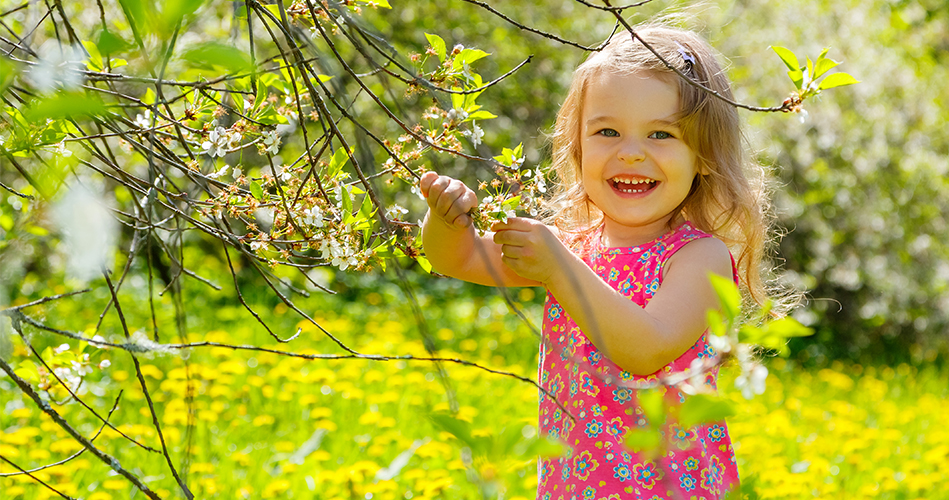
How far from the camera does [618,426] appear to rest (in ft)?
4.77

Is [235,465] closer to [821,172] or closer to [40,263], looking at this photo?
[40,263]

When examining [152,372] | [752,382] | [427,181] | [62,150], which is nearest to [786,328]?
[752,382]

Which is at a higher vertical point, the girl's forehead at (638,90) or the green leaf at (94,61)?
the green leaf at (94,61)

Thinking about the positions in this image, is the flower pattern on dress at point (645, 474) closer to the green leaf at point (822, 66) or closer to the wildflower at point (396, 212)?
the wildflower at point (396, 212)

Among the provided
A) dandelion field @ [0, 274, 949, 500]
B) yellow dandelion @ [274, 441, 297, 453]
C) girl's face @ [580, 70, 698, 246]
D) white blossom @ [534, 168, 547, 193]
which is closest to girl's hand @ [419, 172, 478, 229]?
white blossom @ [534, 168, 547, 193]

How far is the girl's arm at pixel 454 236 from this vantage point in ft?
3.94

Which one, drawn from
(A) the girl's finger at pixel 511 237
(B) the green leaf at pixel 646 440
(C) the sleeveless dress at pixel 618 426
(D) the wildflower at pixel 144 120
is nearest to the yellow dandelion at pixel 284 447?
(C) the sleeveless dress at pixel 618 426

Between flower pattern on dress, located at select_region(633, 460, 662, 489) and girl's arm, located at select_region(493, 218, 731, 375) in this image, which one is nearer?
girl's arm, located at select_region(493, 218, 731, 375)

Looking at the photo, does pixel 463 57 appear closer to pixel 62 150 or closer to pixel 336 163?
pixel 336 163

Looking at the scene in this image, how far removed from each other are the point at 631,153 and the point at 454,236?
1.11ft

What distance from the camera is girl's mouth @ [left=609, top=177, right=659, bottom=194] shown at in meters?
1.47

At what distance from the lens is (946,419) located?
3.75 metres

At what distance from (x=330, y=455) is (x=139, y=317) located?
6.82 feet

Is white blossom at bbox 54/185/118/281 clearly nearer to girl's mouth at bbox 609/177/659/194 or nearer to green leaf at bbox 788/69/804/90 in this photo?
green leaf at bbox 788/69/804/90
